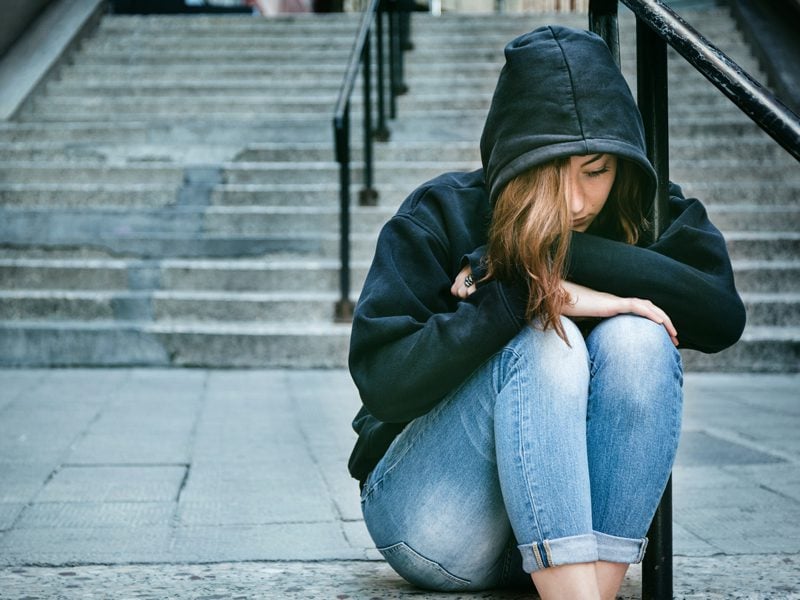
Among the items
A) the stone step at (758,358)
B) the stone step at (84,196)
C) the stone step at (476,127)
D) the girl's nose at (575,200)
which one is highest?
the girl's nose at (575,200)

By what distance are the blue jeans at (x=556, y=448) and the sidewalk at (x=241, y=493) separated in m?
0.26

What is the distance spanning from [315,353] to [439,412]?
318cm

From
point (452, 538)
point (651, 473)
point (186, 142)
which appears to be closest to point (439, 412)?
point (452, 538)

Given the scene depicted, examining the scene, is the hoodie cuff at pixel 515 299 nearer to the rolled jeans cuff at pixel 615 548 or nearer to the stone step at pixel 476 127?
the rolled jeans cuff at pixel 615 548

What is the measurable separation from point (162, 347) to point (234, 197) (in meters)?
1.39

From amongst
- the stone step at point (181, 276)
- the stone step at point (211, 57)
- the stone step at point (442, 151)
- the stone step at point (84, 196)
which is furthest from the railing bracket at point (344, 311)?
the stone step at point (211, 57)

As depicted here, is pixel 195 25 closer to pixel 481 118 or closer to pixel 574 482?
pixel 481 118

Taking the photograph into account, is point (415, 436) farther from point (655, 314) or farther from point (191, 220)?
point (191, 220)

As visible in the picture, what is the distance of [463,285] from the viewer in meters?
1.70

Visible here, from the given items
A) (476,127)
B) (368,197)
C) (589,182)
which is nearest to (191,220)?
(368,197)

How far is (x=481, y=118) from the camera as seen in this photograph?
22.7ft

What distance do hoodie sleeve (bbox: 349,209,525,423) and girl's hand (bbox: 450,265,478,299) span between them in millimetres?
22

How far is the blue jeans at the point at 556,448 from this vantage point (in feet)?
5.08

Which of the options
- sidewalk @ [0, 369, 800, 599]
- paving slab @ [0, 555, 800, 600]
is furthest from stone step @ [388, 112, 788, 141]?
paving slab @ [0, 555, 800, 600]
